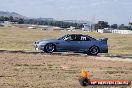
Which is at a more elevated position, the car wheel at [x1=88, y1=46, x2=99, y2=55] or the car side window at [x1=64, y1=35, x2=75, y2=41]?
the car side window at [x1=64, y1=35, x2=75, y2=41]

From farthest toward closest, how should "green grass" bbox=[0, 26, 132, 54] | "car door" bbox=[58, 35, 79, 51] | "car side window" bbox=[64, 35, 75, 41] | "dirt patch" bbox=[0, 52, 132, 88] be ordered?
"green grass" bbox=[0, 26, 132, 54]
"car side window" bbox=[64, 35, 75, 41]
"car door" bbox=[58, 35, 79, 51]
"dirt patch" bbox=[0, 52, 132, 88]

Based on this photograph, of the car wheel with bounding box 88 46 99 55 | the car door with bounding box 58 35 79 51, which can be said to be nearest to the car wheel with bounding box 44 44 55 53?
the car door with bounding box 58 35 79 51

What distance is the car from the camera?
25000 millimetres

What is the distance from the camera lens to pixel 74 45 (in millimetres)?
25578

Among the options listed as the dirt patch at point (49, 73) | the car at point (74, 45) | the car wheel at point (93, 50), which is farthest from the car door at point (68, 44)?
the dirt patch at point (49, 73)

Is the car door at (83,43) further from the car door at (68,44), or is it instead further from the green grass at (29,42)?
the green grass at (29,42)

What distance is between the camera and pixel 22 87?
37.8 ft

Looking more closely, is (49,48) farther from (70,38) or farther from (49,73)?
(49,73)

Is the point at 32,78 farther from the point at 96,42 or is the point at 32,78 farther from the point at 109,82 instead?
the point at 96,42

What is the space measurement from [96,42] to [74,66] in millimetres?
8371

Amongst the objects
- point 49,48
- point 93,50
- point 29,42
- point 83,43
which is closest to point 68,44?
point 83,43

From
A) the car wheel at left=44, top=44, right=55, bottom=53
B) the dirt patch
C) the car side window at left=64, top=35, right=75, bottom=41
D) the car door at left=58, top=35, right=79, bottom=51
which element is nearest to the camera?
the dirt patch

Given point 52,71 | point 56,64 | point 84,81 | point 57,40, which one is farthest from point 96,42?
point 84,81

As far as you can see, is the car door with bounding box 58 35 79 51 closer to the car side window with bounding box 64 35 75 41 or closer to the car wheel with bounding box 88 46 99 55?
the car side window with bounding box 64 35 75 41
